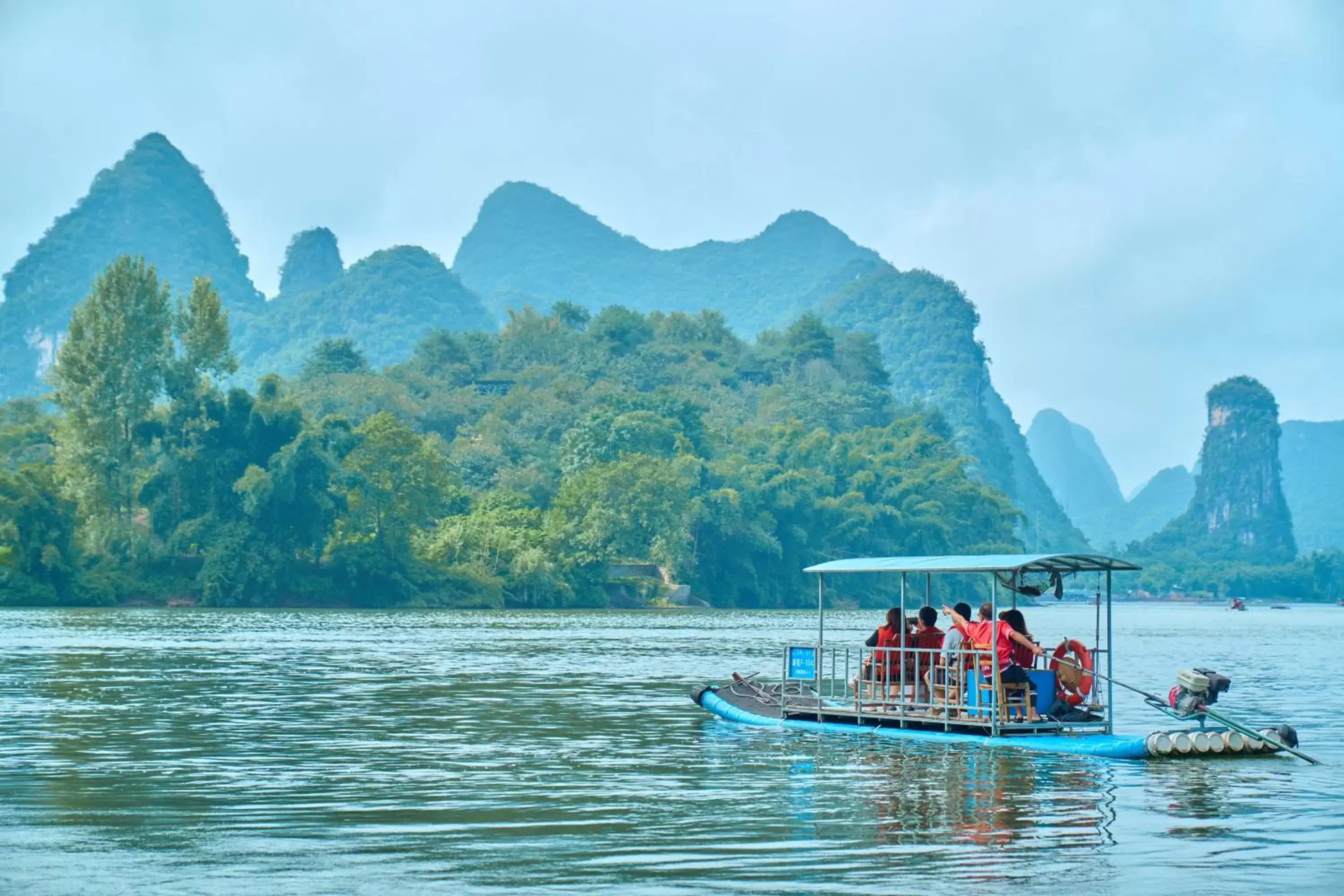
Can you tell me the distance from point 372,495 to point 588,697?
57197 millimetres

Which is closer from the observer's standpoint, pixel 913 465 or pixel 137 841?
pixel 137 841

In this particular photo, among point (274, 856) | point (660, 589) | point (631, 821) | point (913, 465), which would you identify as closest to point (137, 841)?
point (274, 856)

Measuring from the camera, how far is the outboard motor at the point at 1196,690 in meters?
19.8

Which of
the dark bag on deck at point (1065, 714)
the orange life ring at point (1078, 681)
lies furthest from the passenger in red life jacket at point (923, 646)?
the dark bag on deck at point (1065, 714)

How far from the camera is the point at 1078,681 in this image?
21406 millimetres

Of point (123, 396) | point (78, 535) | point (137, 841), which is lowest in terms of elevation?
point (137, 841)

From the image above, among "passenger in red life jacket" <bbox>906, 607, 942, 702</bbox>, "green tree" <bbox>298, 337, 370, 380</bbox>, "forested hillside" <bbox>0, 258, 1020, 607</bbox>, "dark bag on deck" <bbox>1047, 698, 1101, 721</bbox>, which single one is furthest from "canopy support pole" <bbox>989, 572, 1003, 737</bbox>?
"green tree" <bbox>298, 337, 370, 380</bbox>

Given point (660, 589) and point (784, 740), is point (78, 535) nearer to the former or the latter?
point (660, 589)

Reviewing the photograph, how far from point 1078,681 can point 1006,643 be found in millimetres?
1535

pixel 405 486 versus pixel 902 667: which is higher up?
pixel 405 486

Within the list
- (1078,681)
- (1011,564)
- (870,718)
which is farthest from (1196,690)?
(870,718)

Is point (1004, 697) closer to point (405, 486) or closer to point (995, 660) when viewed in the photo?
point (995, 660)

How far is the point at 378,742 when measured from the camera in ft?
71.3

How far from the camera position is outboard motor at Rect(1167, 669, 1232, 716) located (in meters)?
19.8
